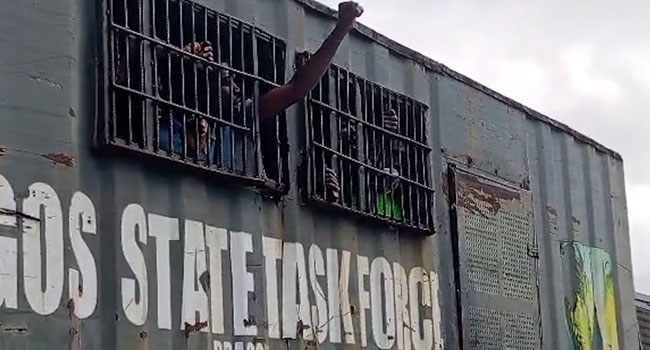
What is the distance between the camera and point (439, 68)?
19.9 feet

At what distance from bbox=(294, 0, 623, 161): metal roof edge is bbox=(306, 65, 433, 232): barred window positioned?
0.23 m

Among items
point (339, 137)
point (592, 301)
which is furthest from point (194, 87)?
point (592, 301)

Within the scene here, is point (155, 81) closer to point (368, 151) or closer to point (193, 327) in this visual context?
point (193, 327)

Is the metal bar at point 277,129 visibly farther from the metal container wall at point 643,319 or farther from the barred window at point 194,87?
the metal container wall at point 643,319

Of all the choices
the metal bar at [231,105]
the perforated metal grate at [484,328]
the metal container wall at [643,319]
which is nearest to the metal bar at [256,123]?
the metal bar at [231,105]

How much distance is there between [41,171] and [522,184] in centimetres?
396

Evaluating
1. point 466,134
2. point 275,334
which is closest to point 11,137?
point 275,334

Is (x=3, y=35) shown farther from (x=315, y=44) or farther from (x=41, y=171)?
(x=315, y=44)

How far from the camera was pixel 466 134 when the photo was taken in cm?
628

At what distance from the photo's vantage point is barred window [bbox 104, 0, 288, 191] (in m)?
3.71

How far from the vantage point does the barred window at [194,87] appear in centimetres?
371

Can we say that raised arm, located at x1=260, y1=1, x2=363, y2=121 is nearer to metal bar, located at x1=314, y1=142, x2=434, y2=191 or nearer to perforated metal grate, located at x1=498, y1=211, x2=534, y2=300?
metal bar, located at x1=314, y1=142, x2=434, y2=191

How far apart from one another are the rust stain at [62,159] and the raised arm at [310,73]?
3.76 ft

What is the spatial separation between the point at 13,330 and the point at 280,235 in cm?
149
